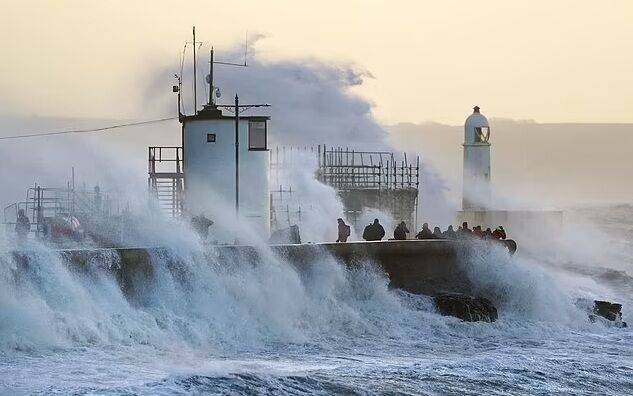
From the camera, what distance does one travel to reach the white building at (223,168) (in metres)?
26.3

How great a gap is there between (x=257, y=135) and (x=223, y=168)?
45.0 inches

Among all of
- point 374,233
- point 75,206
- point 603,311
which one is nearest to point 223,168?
point 374,233

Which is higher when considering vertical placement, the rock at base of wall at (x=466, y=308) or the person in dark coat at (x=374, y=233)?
the person in dark coat at (x=374, y=233)

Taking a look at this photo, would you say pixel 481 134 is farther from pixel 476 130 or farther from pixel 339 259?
pixel 339 259

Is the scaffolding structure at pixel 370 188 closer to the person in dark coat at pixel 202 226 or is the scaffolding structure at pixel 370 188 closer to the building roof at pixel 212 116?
the building roof at pixel 212 116

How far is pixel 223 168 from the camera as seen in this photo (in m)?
26.4

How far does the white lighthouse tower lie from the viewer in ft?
139

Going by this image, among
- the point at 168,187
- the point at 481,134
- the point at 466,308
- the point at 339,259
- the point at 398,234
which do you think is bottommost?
the point at 466,308

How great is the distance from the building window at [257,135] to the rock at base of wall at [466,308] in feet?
21.2

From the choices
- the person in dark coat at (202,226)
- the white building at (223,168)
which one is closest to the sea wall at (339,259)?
the person in dark coat at (202,226)

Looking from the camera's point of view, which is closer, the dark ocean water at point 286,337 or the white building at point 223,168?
the dark ocean water at point 286,337

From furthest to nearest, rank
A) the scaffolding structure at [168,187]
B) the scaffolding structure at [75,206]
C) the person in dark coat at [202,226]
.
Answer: the scaffolding structure at [168,187] → the scaffolding structure at [75,206] → the person in dark coat at [202,226]

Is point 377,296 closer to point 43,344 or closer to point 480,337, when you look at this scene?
point 480,337

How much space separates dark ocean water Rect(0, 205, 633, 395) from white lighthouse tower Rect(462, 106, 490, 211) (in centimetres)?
1802
